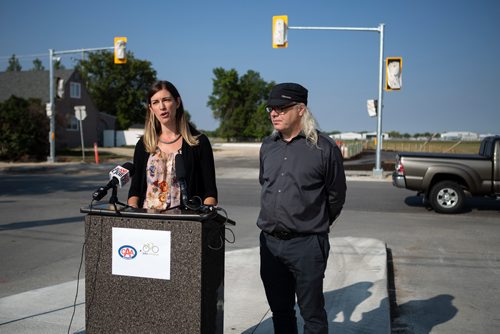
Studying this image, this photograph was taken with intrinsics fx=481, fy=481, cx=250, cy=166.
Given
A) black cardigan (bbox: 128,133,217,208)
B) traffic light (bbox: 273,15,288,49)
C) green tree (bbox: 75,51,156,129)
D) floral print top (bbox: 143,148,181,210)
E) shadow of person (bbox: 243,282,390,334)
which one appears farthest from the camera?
green tree (bbox: 75,51,156,129)

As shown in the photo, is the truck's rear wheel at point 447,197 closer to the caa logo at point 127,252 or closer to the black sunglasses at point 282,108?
the black sunglasses at point 282,108

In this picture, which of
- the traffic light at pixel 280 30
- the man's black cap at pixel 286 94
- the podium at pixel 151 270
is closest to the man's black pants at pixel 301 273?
the podium at pixel 151 270

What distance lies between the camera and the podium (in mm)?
2508

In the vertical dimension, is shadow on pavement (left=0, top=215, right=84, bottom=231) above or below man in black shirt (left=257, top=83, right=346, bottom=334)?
below

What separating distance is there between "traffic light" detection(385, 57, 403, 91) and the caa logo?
57.6ft

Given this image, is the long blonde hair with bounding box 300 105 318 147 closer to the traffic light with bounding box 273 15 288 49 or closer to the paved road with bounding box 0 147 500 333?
the paved road with bounding box 0 147 500 333

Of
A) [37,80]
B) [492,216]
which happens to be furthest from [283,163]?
[37,80]

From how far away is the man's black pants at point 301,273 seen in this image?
289cm

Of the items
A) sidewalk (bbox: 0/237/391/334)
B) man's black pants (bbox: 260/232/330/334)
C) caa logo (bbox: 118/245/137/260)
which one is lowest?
sidewalk (bbox: 0/237/391/334)

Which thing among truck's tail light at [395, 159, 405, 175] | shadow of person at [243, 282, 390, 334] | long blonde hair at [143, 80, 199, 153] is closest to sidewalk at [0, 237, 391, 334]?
shadow of person at [243, 282, 390, 334]

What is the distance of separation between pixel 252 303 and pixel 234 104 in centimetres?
8404

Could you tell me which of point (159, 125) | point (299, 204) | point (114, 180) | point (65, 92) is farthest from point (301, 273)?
point (65, 92)

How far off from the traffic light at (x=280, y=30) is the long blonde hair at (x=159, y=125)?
15.9 meters

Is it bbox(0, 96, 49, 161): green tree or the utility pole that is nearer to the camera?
the utility pole
